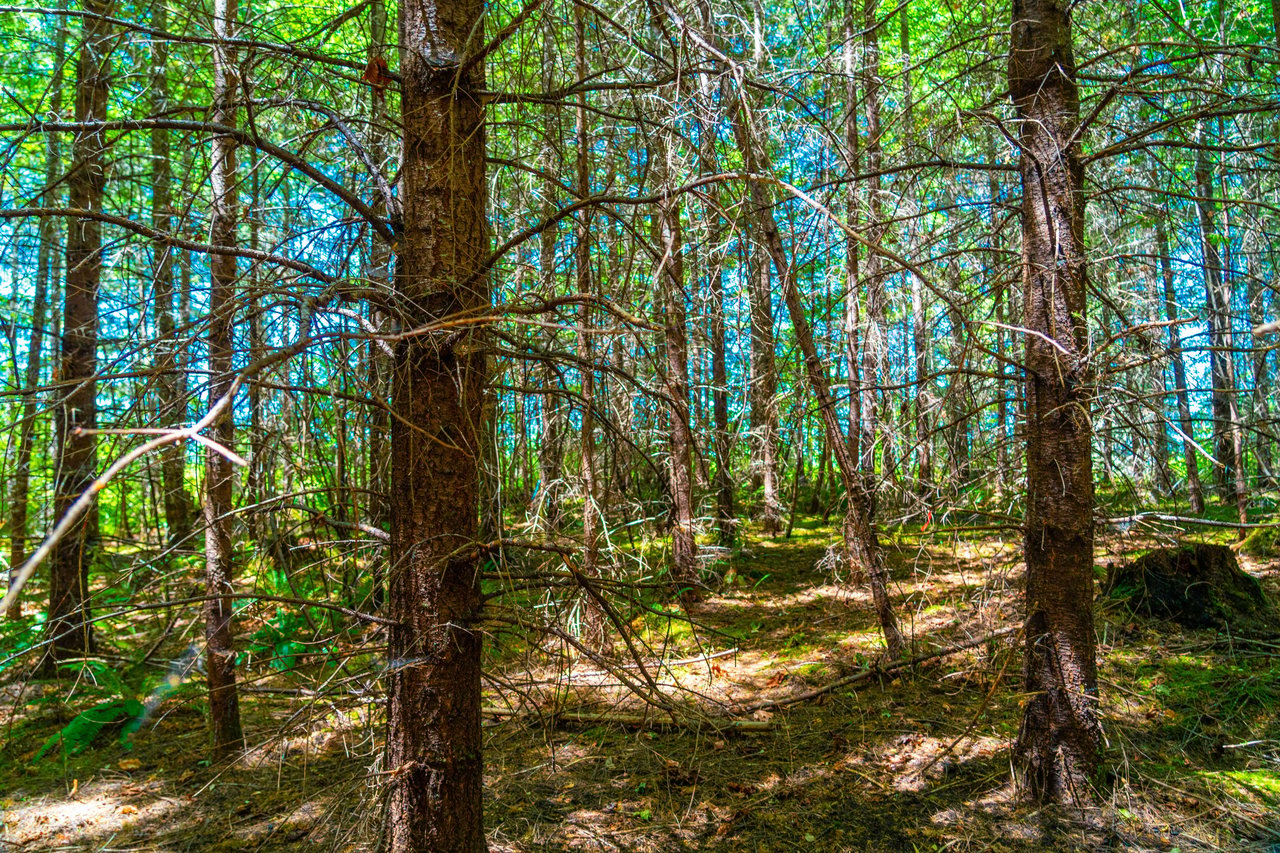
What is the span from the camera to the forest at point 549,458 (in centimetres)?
213

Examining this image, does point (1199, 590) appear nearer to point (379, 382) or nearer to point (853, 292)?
point (853, 292)

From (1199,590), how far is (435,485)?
21.1 feet

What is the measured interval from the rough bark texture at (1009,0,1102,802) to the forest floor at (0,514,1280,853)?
201mm

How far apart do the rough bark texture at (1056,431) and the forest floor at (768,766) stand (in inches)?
7.9

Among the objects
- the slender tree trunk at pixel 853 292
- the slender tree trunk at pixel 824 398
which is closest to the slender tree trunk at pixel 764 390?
the slender tree trunk at pixel 824 398

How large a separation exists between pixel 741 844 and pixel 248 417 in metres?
2.93

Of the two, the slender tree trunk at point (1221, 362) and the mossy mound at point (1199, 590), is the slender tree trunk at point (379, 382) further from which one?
the slender tree trunk at point (1221, 362)

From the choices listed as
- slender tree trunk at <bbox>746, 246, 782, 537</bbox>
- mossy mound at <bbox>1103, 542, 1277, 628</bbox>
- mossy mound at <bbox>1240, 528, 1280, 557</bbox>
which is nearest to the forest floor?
mossy mound at <bbox>1103, 542, 1277, 628</bbox>

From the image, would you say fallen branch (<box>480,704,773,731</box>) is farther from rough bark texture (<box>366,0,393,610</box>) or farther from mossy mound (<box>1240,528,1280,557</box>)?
mossy mound (<box>1240,528,1280,557</box>)

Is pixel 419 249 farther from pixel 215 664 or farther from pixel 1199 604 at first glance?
pixel 1199 604

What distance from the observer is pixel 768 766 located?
421 centimetres

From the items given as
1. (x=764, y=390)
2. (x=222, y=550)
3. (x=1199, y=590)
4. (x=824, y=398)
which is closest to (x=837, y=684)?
(x=824, y=398)

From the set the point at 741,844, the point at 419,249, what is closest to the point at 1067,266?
the point at 419,249

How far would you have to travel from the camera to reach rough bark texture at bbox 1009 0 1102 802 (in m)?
3.27
